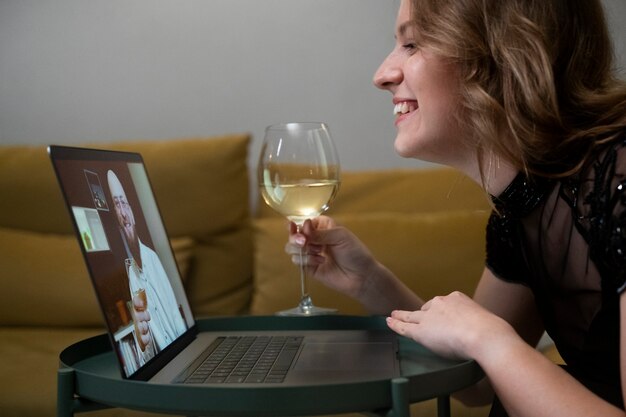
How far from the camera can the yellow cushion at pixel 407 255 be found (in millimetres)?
Answer: 2059

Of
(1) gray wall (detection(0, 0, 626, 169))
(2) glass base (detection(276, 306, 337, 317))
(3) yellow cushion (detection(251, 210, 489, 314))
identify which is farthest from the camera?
(1) gray wall (detection(0, 0, 626, 169))

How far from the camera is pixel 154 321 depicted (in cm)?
99

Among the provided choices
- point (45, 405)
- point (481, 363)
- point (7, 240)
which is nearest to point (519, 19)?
point (481, 363)

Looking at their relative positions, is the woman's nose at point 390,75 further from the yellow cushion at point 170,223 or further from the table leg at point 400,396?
the yellow cushion at point 170,223

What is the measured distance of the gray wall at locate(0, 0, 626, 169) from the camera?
8.43ft

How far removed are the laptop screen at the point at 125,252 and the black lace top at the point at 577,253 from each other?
21.1 inches

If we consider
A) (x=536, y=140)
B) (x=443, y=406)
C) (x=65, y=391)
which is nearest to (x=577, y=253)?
(x=536, y=140)

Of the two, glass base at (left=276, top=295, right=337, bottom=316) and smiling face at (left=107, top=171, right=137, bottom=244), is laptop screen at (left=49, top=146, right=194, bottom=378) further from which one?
glass base at (left=276, top=295, right=337, bottom=316)

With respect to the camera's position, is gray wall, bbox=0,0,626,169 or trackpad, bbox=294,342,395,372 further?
gray wall, bbox=0,0,626,169

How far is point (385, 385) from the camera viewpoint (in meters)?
0.79

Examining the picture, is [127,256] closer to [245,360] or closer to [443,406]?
[245,360]

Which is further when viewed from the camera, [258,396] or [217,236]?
[217,236]

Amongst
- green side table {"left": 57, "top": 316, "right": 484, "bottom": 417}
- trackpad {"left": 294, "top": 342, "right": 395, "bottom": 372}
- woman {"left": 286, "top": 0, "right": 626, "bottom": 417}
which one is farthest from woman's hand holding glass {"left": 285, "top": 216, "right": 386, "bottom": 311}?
green side table {"left": 57, "top": 316, "right": 484, "bottom": 417}

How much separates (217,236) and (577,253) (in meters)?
1.42
